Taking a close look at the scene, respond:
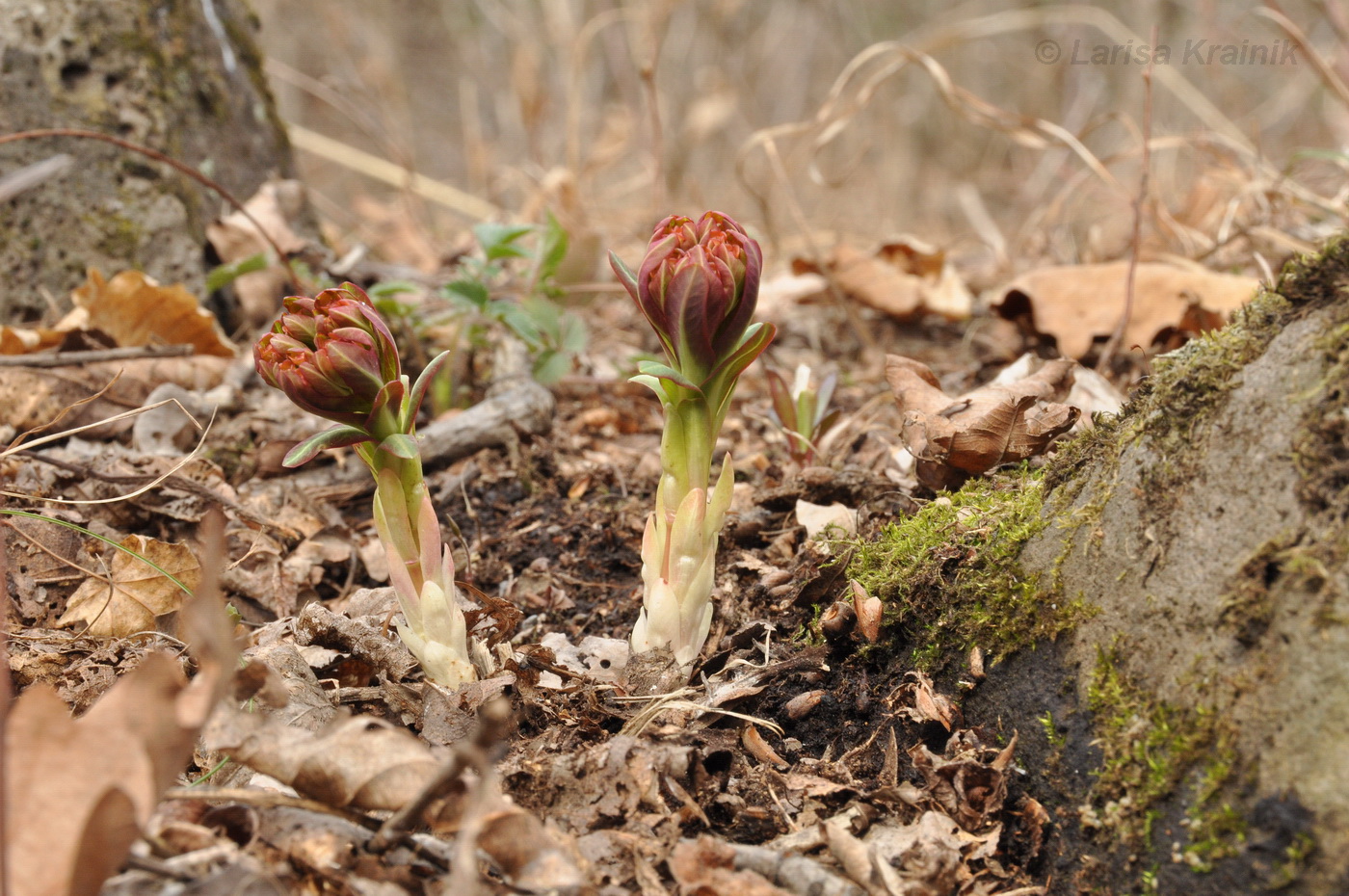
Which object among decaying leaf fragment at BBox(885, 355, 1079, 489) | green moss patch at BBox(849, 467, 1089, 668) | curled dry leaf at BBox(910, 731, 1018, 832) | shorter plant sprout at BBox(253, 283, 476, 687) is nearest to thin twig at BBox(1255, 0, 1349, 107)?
decaying leaf fragment at BBox(885, 355, 1079, 489)

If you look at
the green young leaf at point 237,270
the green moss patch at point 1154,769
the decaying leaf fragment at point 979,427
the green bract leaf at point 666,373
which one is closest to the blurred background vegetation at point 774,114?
the green young leaf at point 237,270

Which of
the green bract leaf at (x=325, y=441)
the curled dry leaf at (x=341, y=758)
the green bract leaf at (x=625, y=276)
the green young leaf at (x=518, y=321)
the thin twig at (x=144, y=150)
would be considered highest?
the thin twig at (x=144, y=150)

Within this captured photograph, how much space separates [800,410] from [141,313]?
2.04 m

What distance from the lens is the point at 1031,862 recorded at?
4.35 ft

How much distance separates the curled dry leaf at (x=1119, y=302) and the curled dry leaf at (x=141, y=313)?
8.55ft

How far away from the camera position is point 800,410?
231cm

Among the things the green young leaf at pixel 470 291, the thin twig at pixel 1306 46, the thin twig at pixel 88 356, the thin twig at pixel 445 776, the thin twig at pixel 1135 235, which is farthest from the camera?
the thin twig at pixel 1306 46

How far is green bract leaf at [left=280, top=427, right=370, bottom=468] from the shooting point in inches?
57.4

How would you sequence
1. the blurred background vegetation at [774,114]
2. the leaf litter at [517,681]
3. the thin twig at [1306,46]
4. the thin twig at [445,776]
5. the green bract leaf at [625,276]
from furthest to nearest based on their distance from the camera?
the blurred background vegetation at [774,114] → the thin twig at [1306,46] → the green bract leaf at [625,276] → the leaf litter at [517,681] → the thin twig at [445,776]

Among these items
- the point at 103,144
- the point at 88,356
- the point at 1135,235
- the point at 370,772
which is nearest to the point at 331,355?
the point at 370,772

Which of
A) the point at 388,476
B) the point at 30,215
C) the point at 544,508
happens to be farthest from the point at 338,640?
the point at 30,215

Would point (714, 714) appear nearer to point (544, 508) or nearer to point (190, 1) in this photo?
point (544, 508)

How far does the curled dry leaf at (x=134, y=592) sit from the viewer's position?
1.88 metres

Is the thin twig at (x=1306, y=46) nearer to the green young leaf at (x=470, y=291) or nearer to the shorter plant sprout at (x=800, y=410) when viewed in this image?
the shorter plant sprout at (x=800, y=410)
